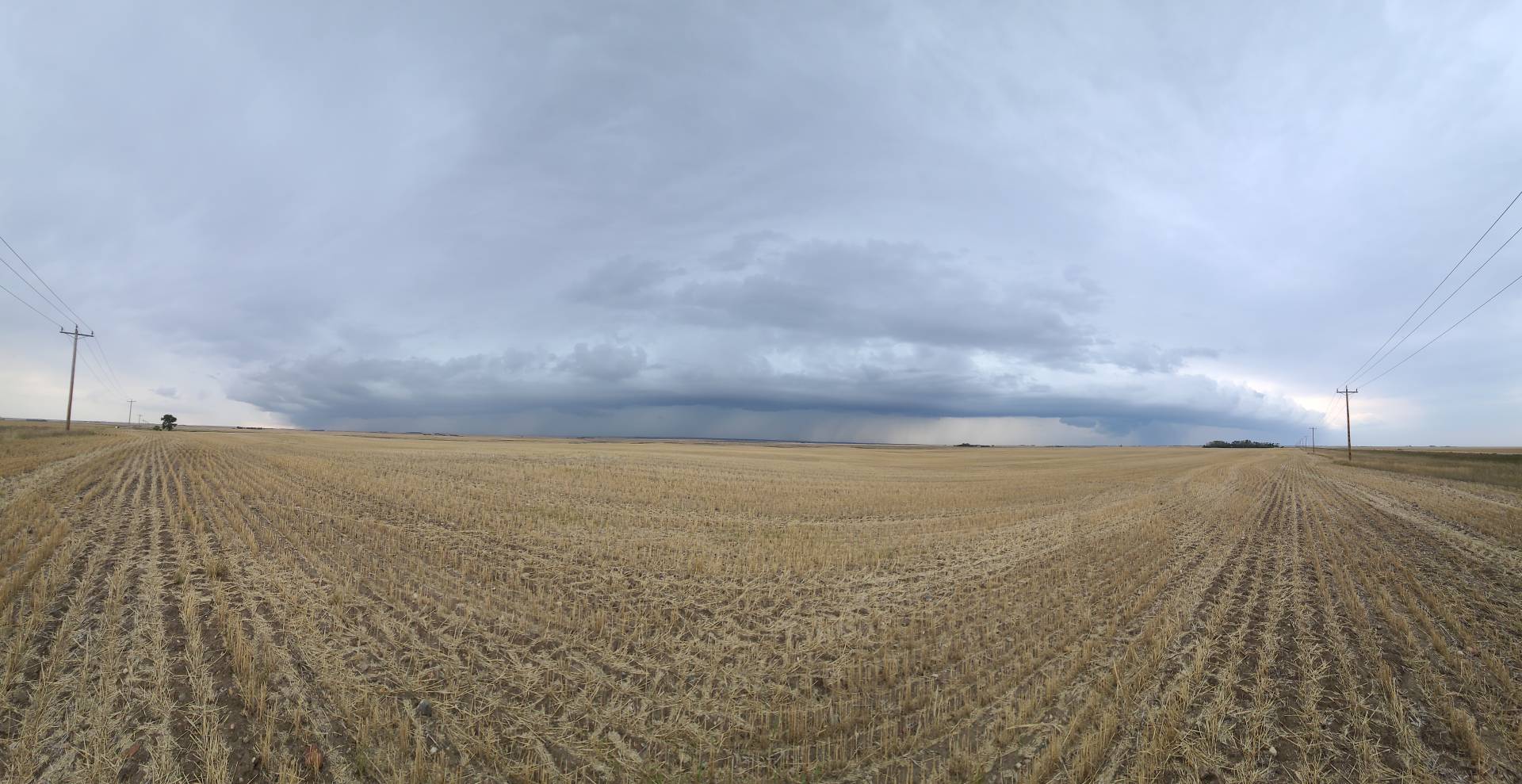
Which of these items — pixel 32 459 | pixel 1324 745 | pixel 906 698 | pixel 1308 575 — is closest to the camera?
pixel 1324 745

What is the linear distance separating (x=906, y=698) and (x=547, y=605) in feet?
19.7

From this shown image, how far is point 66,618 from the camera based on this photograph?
8.45 meters

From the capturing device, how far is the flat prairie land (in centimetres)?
558

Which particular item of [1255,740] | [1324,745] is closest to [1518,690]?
[1324,745]

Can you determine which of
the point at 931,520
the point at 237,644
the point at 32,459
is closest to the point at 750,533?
the point at 931,520

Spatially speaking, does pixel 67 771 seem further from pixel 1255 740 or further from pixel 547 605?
pixel 1255 740

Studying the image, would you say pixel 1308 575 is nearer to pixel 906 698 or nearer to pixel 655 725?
pixel 906 698

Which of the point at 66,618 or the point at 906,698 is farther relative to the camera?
the point at 66,618

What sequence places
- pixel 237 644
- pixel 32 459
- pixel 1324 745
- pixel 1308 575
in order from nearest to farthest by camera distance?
pixel 1324 745, pixel 237 644, pixel 1308 575, pixel 32 459

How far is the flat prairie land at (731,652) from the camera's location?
220 inches

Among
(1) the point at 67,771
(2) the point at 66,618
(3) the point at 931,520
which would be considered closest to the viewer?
(1) the point at 67,771

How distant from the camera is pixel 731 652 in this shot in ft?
26.8

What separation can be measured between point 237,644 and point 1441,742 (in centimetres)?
1343

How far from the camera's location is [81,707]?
237 inches
